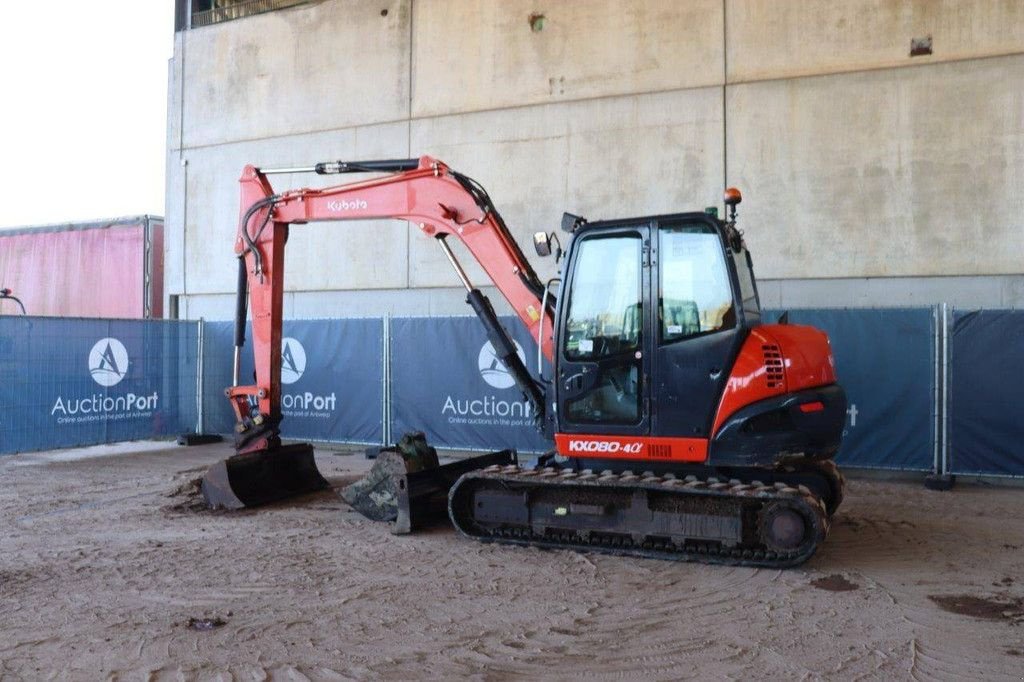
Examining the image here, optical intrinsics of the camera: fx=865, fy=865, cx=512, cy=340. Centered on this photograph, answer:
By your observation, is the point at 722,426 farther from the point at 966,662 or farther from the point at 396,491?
the point at 396,491

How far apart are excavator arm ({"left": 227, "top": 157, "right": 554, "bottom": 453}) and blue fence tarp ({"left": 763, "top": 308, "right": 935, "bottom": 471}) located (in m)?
4.62

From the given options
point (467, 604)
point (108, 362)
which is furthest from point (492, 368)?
point (467, 604)

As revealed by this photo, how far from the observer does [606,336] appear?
660 cm

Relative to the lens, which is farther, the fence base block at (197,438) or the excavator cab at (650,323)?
the fence base block at (197,438)

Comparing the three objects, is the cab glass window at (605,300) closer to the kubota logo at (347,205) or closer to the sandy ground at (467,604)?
the sandy ground at (467,604)

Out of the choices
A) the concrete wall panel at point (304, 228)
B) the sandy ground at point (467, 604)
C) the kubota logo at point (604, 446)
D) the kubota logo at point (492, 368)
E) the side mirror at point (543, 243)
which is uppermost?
the concrete wall panel at point (304, 228)

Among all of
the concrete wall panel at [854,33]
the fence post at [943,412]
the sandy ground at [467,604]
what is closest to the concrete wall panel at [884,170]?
the concrete wall panel at [854,33]

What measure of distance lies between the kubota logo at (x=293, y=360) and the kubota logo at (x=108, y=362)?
7.54ft

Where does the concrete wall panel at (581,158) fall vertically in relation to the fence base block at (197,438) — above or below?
above

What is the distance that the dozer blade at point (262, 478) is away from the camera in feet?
27.3

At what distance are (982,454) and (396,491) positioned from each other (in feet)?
21.4

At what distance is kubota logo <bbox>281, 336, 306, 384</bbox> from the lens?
13.3 meters

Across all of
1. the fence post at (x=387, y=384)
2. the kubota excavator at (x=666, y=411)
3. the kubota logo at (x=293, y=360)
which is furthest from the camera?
the kubota logo at (x=293, y=360)

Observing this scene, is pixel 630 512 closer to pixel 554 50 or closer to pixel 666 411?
pixel 666 411
